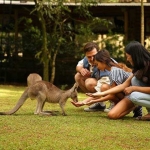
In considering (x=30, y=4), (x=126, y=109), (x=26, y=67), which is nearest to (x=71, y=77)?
(x=26, y=67)

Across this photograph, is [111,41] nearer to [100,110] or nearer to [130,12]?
[130,12]

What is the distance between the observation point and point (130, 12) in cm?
1956

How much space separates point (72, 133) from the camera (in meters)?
6.18

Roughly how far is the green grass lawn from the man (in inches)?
31.8

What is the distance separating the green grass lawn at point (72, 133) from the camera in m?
5.52

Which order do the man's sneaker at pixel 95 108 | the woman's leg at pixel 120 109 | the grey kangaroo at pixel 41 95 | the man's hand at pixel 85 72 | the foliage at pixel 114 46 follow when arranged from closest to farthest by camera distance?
the woman's leg at pixel 120 109
the grey kangaroo at pixel 41 95
the man's hand at pixel 85 72
the man's sneaker at pixel 95 108
the foliage at pixel 114 46

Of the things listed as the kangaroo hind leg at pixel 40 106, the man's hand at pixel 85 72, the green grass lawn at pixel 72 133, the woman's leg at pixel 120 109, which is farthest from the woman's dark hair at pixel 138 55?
the man's hand at pixel 85 72

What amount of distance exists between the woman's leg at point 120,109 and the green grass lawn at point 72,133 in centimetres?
10

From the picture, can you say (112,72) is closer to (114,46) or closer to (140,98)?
(140,98)

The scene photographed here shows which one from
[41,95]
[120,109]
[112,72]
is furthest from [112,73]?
[41,95]

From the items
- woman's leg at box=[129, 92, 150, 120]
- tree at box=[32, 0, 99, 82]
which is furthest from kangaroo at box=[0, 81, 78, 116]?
tree at box=[32, 0, 99, 82]

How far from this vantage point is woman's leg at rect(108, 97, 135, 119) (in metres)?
7.56

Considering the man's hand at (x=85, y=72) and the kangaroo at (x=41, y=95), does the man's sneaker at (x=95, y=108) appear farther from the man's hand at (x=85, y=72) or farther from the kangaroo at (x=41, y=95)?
the kangaroo at (x=41, y=95)

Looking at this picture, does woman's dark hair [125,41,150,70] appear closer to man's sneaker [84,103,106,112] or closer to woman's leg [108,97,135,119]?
woman's leg [108,97,135,119]
